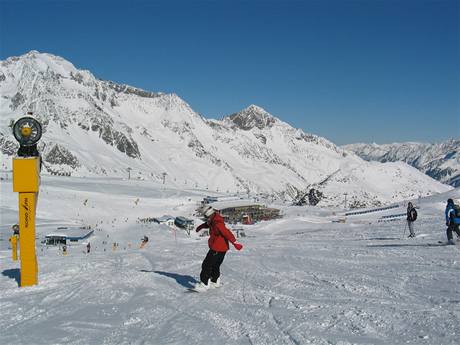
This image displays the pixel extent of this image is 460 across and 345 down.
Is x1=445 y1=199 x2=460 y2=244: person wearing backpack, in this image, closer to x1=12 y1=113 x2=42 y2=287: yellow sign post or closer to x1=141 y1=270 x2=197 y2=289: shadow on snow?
x1=141 y1=270 x2=197 y2=289: shadow on snow

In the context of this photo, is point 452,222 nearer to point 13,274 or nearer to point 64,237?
point 13,274

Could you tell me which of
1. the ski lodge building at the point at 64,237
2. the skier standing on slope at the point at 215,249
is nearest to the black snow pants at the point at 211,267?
the skier standing on slope at the point at 215,249

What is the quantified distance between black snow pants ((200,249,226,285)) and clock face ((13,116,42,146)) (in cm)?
494

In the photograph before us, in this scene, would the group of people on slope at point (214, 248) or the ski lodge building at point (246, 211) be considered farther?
the ski lodge building at point (246, 211)

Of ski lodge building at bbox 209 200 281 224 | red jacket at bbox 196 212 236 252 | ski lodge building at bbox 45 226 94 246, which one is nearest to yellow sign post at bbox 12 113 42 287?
red jacket at bbox 196 212 236 252

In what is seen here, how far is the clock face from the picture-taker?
10.8 metres

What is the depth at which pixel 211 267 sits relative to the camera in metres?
9.75

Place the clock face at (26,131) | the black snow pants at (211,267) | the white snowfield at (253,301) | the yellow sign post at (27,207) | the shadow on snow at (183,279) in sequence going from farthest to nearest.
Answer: the clock face at (26,131) → the shadow on snow at (183,279) → the yellow sign post at (27,207) → the black snow pants at (211,267) → the white snowfield at (253,301)

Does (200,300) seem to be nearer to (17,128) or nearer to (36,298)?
(36,298)

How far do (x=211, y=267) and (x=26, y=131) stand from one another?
5.38 meters

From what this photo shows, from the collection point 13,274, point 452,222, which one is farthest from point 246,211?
point 13,274

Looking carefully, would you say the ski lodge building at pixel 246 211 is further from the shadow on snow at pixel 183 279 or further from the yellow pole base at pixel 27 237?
the yellow pole base at pixel 27 237

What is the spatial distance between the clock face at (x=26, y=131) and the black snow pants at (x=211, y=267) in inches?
195

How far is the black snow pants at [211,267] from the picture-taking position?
969 centimetres
